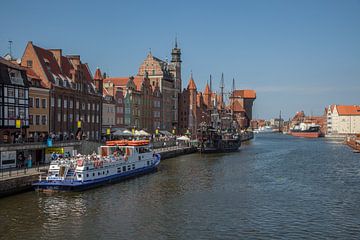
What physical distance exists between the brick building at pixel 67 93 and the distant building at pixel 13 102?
6.66m

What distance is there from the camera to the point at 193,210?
44.5m

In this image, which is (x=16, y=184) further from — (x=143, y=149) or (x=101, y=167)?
(x=143, y=149)

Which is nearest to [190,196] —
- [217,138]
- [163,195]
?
[163,195]

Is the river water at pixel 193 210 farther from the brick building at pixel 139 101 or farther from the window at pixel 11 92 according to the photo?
the brick building at pixel 139 101

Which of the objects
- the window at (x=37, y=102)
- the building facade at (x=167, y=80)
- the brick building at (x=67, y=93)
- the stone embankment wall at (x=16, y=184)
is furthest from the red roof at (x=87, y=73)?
the stone embankment wall at (x=16, y=184)

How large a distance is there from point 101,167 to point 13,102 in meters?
15.9

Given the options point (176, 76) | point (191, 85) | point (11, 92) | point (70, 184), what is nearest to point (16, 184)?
point (70, 184)

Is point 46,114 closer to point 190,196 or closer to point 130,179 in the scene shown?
point 130,179

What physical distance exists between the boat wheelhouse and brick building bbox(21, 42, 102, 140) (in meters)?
12.3

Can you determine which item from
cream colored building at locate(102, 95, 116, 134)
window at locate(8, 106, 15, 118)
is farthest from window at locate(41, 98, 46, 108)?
cream colored building at locate(102, 95, 116, 134)

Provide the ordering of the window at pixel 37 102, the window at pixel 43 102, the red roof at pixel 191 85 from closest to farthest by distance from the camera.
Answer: the window at pixel 37 102
the window at pixel 43 102
the red roof at pixel 191 85

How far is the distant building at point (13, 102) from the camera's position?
61.3 meters

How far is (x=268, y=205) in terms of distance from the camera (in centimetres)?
4731

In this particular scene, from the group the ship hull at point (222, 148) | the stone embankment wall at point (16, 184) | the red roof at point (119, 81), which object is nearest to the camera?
the stone embankment wall at point (16, 184)
